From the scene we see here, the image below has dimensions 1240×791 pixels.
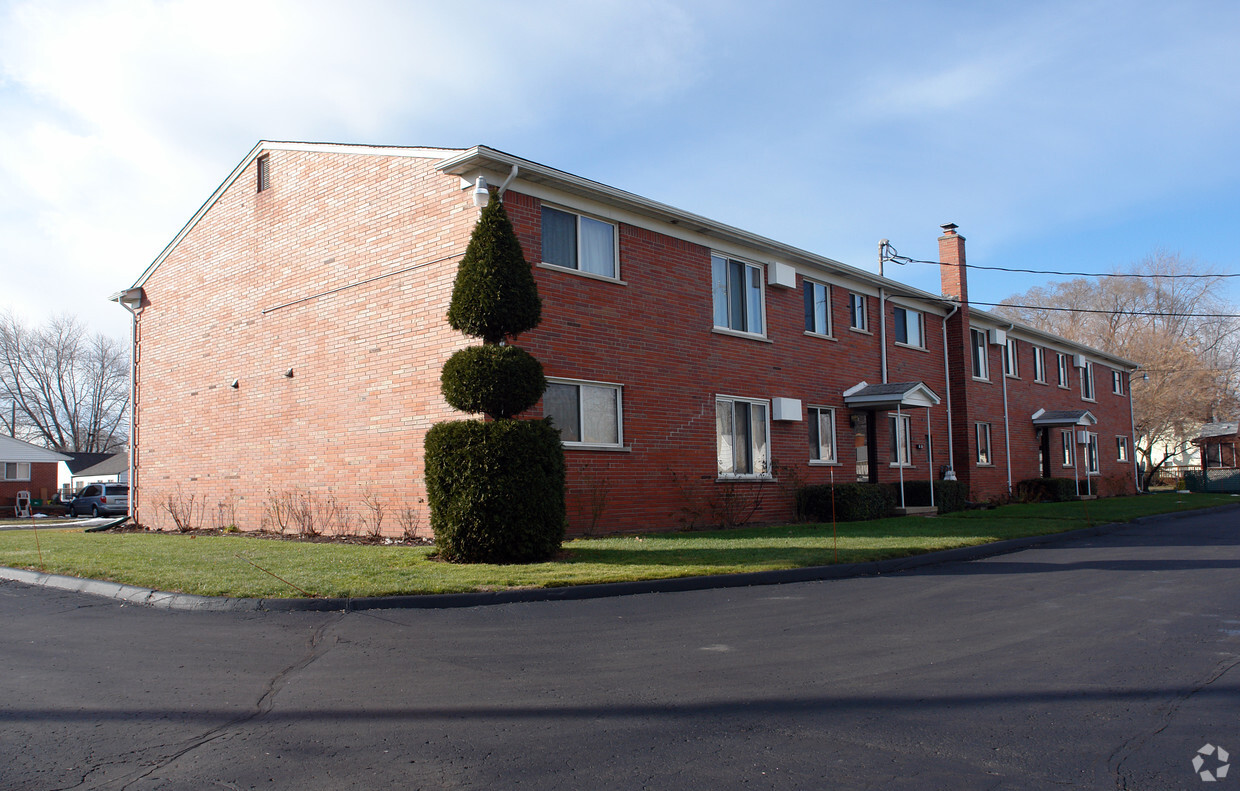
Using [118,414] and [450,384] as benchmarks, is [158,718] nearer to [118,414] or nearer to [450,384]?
[450,384]

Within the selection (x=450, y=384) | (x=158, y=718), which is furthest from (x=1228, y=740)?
(x=450, y=384)

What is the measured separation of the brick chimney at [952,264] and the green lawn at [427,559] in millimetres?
10904

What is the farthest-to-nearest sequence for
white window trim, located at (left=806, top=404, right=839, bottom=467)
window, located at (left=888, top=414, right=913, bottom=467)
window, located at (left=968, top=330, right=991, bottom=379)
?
1. window, located at (left=968, top=330, right=991, bottom=379)
2. window, located at (left=888, top=414, right=913, bottom=467)
3. white window trim, located at (left=806, top=404, right=839, bottom=467)

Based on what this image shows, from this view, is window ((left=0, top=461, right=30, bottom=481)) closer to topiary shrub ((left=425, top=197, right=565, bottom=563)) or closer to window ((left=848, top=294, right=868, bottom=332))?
window ((left=848, top=294, right=868, bottom=332))

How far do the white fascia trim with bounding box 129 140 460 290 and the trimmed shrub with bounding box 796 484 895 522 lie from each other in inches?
402

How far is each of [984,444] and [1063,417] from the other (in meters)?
5.29

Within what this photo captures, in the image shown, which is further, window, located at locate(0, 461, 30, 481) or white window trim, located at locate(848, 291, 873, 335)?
window, located at locate(0, 461, 30, 481)

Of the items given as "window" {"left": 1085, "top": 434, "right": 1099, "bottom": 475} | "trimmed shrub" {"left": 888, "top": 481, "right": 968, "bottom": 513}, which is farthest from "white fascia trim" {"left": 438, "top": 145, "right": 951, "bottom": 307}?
"window" {"left": 1085, "top": 434, "right": 1099, "bottom": 475}

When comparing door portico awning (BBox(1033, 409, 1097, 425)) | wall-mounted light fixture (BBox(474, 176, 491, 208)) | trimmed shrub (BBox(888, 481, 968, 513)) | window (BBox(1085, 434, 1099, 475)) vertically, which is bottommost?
trimmed shrub (BBox(888, 481, 968, 513))

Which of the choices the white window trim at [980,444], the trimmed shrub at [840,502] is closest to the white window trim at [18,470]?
the trimmed shrub at [840,502]

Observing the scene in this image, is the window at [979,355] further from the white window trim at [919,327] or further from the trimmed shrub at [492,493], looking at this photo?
the trimmed shrub at [492,493]

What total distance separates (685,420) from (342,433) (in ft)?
20.2

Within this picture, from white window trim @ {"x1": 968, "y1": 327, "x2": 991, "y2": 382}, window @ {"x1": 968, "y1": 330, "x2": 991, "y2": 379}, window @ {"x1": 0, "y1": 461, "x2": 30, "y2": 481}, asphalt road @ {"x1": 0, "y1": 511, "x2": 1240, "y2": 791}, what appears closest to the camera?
asphalt road @ {"x1": 0, "y1": 511, "x2": 1240, "y2": 791}

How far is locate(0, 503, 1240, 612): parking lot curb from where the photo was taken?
321 inches
